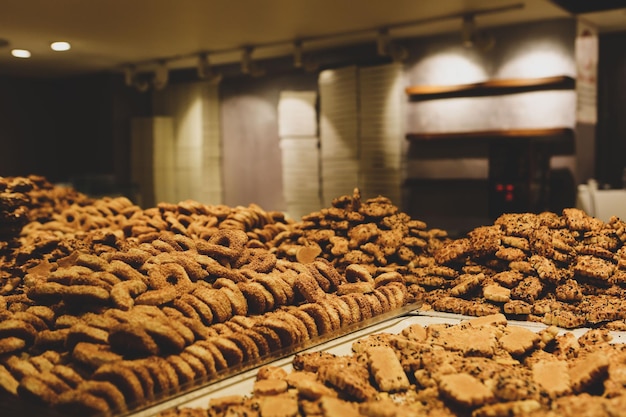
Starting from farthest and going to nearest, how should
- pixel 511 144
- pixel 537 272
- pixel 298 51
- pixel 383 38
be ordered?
pixel 298 51, pixel 383 38, pixel 511 144, pixel 537 272

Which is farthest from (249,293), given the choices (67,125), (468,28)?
(67,125)

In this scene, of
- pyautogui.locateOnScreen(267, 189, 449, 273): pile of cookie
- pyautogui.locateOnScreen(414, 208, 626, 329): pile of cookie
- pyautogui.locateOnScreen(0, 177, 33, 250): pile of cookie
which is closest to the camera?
pyautogui.locateOnScreen(414, 208, 626, 329): pile of cookie

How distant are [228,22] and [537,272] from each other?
4.21 metres

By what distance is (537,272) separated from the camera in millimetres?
2551

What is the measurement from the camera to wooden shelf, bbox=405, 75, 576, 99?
221 inches

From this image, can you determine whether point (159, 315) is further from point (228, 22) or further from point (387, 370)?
point (228, 22)

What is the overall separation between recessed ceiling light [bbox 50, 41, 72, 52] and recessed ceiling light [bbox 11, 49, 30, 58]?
0.34m

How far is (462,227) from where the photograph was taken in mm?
6410

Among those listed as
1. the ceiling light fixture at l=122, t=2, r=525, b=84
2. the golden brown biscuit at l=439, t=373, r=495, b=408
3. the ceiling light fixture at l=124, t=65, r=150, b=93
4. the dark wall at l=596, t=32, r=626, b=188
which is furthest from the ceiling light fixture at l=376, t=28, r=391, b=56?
the golden brown biscuit at l=439, t=373, r=495, b=408

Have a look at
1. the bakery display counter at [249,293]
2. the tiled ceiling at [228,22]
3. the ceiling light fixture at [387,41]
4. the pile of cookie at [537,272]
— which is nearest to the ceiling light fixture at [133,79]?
the ceiling light fixture at [387,41]

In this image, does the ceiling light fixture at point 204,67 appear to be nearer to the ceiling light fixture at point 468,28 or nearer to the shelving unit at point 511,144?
the shelving unit at point 511,144

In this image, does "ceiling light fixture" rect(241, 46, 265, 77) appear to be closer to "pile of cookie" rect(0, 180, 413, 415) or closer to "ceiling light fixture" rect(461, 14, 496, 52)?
"ceiling light fixture" rect(461, 14, 496, 52)

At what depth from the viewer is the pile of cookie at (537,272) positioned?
2.37 metres

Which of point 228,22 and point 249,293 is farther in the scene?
point 228,22
